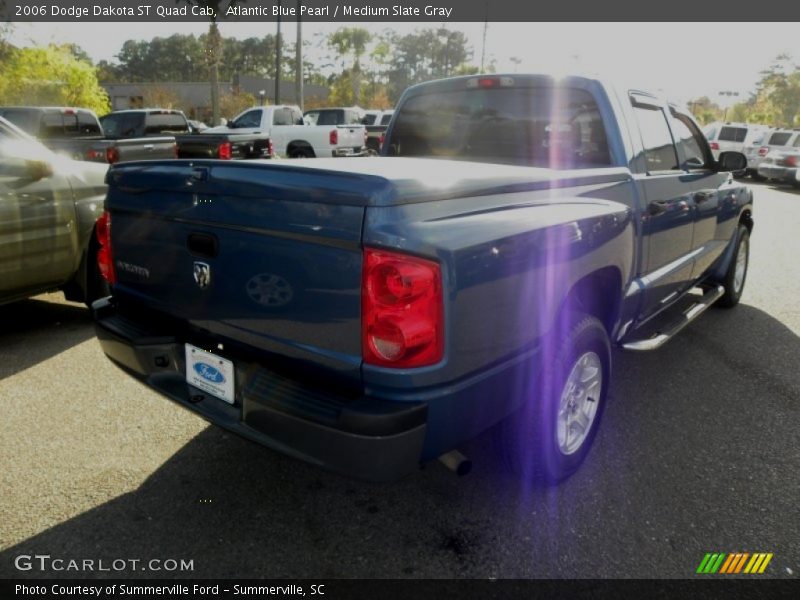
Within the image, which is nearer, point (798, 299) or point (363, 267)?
point (363, 267)

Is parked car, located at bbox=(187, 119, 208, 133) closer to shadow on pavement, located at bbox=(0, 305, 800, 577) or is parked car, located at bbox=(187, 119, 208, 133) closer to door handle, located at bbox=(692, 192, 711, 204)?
door handle, located at bbox=(692, 192, 711, 204)

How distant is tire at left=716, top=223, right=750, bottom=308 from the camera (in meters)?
5.46

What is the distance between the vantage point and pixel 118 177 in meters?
2.78

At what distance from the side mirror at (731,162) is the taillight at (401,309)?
3.64m

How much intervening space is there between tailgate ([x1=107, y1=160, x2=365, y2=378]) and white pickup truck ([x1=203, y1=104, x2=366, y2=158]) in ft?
48.5

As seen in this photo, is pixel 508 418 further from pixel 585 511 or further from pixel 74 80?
pixel 74 80

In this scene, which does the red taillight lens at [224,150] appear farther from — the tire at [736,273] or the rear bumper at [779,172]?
the rear bumper at [779,172]

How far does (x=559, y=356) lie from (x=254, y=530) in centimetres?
146

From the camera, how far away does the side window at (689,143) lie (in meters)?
4.18

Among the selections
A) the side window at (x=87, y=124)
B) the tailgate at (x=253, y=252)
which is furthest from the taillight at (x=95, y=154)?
the tailgate at (x=253, y=252)

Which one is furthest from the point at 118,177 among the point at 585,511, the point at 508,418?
the point at 585,511

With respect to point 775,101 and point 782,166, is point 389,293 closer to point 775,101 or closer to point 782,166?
point 782,166

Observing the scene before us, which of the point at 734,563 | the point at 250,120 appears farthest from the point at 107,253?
the point at 250,120

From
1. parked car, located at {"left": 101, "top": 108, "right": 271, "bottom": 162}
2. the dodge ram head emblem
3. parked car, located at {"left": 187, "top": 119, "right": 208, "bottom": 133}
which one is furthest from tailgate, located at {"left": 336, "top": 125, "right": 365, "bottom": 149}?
the dodge ram head emblem
